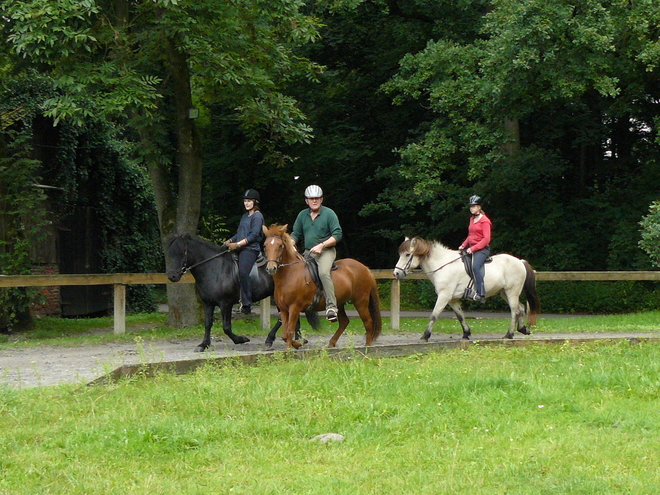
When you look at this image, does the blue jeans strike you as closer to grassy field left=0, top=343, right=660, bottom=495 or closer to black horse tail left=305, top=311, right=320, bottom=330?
black horse tail left=305, top=311, right=320, bottom=330

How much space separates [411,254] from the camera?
15141mm

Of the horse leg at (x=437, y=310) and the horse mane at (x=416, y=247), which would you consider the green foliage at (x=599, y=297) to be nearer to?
the horse leg at (x=437, y=310)

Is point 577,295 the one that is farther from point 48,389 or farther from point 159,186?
point 48,389

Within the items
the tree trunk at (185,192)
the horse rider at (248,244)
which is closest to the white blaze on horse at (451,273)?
the horse rider at (248,244)

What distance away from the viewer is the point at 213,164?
31969mm

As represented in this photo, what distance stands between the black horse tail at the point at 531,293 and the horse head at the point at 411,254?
6.48 ft

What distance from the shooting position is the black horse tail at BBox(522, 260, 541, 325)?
15.7 meters

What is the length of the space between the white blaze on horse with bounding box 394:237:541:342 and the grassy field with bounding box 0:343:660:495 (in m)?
4.88

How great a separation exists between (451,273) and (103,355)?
19.5 feet

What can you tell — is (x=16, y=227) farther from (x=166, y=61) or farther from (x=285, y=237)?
(x=285, y=237)

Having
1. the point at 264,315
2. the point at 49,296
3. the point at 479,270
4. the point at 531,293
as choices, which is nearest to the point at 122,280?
the point at 264,315

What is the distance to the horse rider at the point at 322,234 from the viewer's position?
12805 mm

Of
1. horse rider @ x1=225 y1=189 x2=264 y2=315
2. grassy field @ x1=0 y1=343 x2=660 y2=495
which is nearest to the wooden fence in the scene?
horse rider @ x1=225 y1=189 x2=264 y2=315

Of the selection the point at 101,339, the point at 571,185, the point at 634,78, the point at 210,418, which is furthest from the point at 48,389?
the point at 571,185
